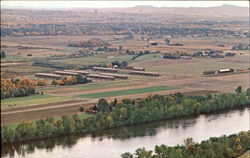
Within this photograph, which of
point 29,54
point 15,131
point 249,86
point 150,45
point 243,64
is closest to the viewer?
point 15,131

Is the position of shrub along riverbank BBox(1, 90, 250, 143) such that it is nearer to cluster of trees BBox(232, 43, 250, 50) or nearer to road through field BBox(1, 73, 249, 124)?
road through field BBox(1, 73, 249, 124)

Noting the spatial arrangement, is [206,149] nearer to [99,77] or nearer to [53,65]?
[99,77]

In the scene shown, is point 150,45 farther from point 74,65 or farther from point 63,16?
point 63,16

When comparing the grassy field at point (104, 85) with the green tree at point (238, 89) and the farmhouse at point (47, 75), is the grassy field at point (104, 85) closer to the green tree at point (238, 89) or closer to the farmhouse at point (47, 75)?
the farmhouse at point (47, 75)

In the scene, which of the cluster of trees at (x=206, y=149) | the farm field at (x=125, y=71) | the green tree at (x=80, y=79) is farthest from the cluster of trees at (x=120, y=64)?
the cluster of trees at (x=206, y=149)

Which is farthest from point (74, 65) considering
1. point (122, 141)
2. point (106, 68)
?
point (122, 141)

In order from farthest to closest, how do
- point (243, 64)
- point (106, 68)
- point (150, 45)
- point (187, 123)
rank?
point (150, 45)
point (243, 64)
point (106, 68)
point (187, 123)

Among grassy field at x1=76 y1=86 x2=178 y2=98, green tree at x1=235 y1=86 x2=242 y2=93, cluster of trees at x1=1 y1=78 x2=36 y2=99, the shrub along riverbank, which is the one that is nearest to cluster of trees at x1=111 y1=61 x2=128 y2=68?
grassy field at x1=76 y1=86 x2=178 y2=98
